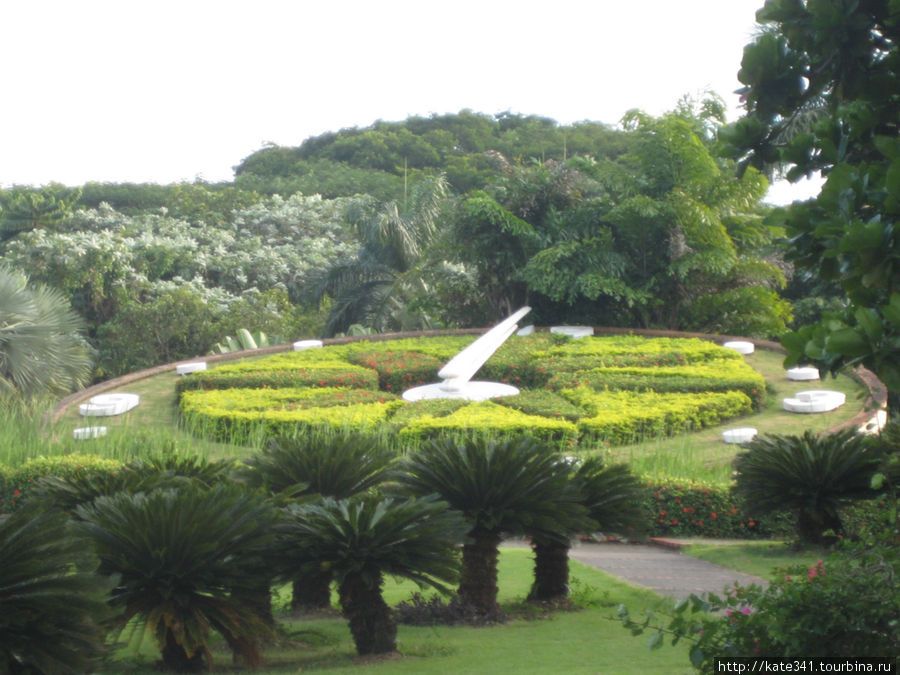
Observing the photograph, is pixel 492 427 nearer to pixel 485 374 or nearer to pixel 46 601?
pixel 485 374

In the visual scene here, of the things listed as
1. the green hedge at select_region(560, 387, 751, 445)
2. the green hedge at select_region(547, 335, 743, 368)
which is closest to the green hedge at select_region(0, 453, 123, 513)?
the green hedge at select_region(560, 387, 751, 445)

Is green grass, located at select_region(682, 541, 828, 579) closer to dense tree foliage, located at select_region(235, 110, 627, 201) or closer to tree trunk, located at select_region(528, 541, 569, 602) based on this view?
tree trunk, located at select_region(528, 541, 569, 602)

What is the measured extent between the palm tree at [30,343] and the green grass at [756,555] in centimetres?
982

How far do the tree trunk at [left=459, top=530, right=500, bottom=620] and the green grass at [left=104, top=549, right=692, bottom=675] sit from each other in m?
0.18

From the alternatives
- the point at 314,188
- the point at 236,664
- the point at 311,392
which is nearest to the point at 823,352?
the point at 236,664

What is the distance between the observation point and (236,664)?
4891 mm

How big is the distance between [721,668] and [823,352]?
127 cm

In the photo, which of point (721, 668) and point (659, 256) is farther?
point (659, 256)

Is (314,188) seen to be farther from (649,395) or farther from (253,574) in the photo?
(253,574)

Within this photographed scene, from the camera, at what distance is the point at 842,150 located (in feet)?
13.7

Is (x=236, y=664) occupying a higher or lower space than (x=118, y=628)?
lower

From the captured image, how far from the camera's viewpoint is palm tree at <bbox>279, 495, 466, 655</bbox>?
4.86 m

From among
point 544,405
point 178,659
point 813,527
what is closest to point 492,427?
point 544,405

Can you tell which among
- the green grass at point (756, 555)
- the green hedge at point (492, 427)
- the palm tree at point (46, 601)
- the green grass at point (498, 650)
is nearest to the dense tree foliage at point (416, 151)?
the green hedge at point (492, 427)
